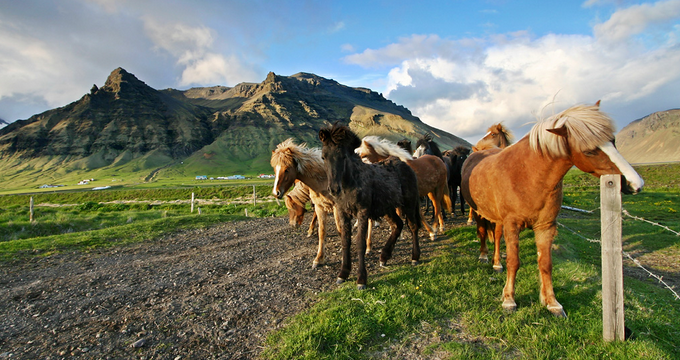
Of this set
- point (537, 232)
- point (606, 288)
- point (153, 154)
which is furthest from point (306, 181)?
point (153, 154)

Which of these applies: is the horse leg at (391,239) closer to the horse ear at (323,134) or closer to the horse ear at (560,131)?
the horse ear at (323,134)

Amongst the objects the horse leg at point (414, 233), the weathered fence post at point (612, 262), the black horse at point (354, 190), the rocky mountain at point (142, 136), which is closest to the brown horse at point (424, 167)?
the horse leg at point (414, 233)

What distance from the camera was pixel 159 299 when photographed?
505 cm

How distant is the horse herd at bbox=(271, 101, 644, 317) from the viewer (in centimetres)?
345

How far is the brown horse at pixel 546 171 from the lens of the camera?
131 inches

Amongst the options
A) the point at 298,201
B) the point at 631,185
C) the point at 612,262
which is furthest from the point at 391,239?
the point at 298,201

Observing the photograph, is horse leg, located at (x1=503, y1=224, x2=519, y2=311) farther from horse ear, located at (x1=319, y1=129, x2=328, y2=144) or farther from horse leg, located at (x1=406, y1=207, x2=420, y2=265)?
horse ear, located at (x1=319, y1=129, x2=328, y2=144)

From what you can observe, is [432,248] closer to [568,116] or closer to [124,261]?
[568,116]

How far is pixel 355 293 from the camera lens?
4895 millimetres

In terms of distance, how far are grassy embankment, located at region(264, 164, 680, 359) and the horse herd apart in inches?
15.0

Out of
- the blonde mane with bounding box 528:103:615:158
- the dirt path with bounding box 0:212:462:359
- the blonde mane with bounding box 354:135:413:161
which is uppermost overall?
the blonde mane with bounding box 354:135:413:161

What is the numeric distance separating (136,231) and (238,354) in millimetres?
10805

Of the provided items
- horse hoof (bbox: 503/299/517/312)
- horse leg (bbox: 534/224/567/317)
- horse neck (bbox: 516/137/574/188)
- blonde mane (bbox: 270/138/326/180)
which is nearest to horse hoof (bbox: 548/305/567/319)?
horse leg (bbox: 534/224/567/317)

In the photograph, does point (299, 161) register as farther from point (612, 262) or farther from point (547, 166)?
point (612, 262)
